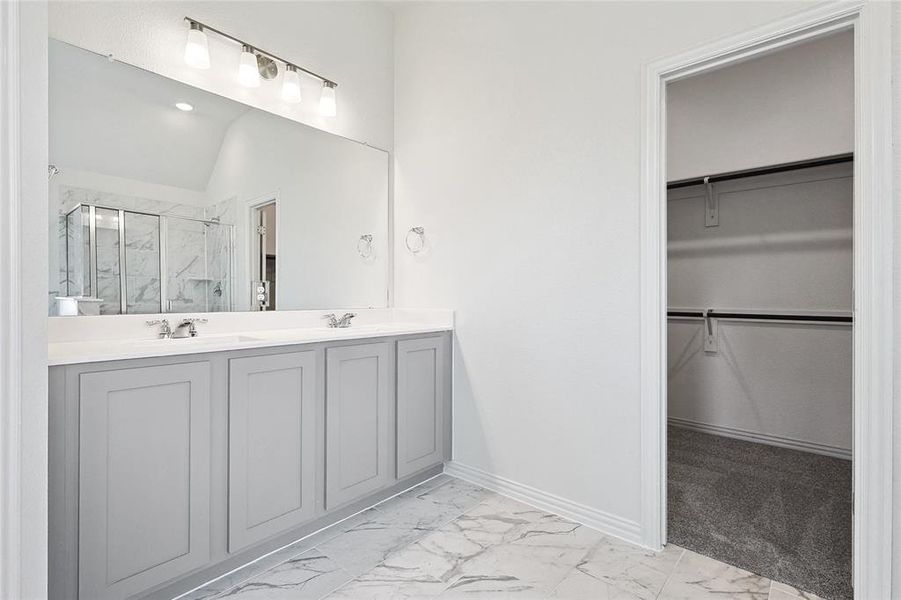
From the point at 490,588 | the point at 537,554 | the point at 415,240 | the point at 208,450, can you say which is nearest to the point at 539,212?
the point at 415,240

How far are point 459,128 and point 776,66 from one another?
2.13 m

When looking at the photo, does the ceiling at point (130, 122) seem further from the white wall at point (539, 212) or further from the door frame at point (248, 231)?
the white wall at point (539, 212)

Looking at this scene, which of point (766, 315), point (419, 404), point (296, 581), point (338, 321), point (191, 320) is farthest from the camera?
point (766, 315)

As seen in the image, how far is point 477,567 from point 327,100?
7.96 ft

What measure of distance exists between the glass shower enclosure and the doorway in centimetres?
12

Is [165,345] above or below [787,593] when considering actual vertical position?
above

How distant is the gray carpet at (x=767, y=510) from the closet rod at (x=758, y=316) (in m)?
0.86

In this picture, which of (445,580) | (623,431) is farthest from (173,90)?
(623,431)

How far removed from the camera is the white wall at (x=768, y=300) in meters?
2.93

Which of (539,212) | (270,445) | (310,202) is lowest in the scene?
(270,445)

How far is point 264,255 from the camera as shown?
2.37 m

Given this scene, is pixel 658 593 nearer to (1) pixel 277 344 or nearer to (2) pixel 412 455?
(2) pixel 412 455

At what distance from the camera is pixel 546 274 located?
Result: 7.53ft
